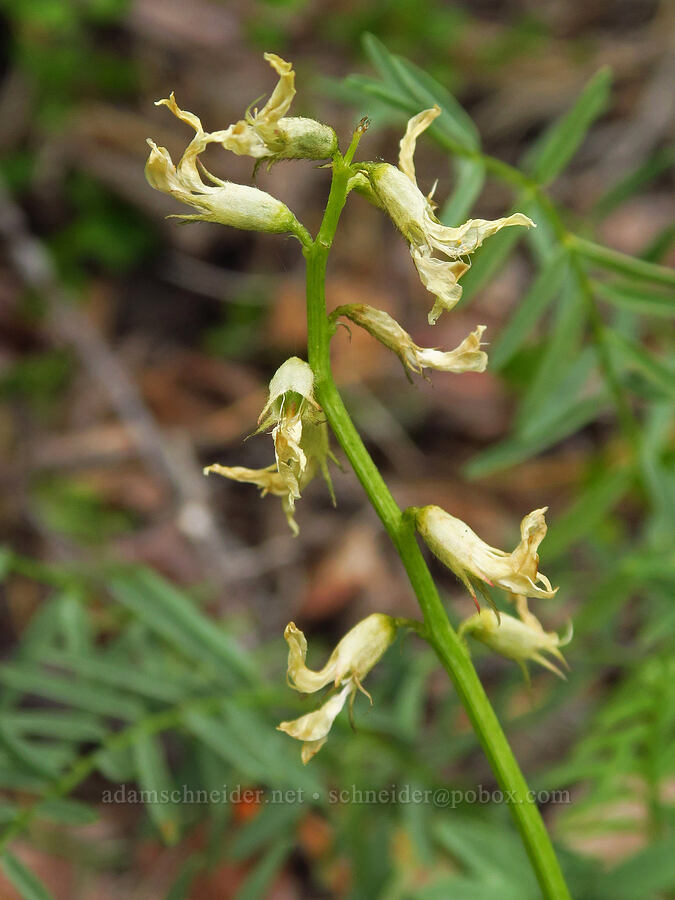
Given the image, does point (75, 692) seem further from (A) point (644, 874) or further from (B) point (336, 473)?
(B) point (336, 473)

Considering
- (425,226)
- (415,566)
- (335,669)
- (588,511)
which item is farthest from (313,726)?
(588,511)

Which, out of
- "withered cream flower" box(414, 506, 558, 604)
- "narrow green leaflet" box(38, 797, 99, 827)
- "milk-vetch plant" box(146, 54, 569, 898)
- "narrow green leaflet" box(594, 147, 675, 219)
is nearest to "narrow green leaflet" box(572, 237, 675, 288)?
"narrow green leaflet" box(594, 147, 675, 219)

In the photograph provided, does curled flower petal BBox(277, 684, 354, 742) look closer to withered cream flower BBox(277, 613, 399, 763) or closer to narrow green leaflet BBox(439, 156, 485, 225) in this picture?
withered cream flower BBox(277, 613, 399, 763)

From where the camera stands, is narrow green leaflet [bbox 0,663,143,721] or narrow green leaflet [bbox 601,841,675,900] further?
narrow green leaflet [bbox 0,663,143,721]

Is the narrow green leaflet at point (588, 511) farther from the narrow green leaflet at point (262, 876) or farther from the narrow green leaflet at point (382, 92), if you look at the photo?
the narrow green leaflet at point (382, 92)

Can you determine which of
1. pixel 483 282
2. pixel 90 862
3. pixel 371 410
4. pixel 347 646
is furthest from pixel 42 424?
pixel 347 646

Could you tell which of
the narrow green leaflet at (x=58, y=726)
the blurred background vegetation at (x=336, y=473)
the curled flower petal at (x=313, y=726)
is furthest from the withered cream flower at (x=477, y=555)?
the narrow green leaflet at (x=58, y=726)
